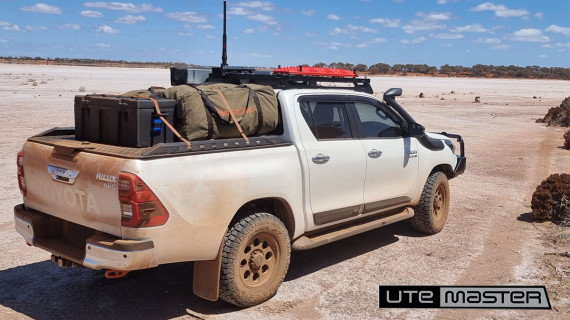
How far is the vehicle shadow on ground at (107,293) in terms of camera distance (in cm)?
515

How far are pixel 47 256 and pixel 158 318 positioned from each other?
2.17m

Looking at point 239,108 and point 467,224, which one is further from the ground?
point 239,108

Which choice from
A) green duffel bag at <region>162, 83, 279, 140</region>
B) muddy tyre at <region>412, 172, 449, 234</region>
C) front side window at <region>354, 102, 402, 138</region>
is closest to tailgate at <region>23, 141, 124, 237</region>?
green duffel bag at <region>162, 83, 279, 140</region>

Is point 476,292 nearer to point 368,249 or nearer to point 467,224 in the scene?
point 368,249

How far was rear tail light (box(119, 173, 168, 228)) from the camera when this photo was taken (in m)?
4.33

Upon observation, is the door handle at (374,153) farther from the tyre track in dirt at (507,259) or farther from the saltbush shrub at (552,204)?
the saltbush shrub at (552,204)

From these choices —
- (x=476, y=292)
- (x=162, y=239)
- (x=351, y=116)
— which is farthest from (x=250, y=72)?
(x=476, y=292)

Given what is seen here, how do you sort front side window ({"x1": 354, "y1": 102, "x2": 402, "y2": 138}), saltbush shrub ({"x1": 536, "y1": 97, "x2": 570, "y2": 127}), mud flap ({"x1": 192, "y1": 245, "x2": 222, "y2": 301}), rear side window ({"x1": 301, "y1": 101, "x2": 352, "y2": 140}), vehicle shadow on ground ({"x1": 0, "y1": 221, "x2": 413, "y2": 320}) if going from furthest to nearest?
saltbush shrub ({"x1": 536, "y1": 97, "x2": 570, "y2": 127})
front side window ({"x1": 354, "y1": 102, "x2": 402, "y2": 138})
rear side window ({"x1": 301, "y1": 101, "x2": 352, "y2": 140})
vehicle shadow on ground ({"x1": 0, "y1": 221, "x2": 413, "y2": 320})
mud flap ({"x1": 192, "y1": 245, "x2": 222, "y2": 301})

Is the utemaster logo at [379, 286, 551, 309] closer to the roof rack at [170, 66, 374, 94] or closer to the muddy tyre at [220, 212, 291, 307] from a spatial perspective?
the muddy tyre at [220, 212, 291, 307]

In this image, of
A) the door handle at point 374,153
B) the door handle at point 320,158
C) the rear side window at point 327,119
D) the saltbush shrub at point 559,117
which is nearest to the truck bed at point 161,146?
the door handle at point 320,158

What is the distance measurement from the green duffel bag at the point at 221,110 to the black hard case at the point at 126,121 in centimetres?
13

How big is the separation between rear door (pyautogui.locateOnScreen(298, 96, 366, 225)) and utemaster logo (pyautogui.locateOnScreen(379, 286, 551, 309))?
3.07 ft

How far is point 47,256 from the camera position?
656 centimetres

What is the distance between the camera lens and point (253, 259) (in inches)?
206
